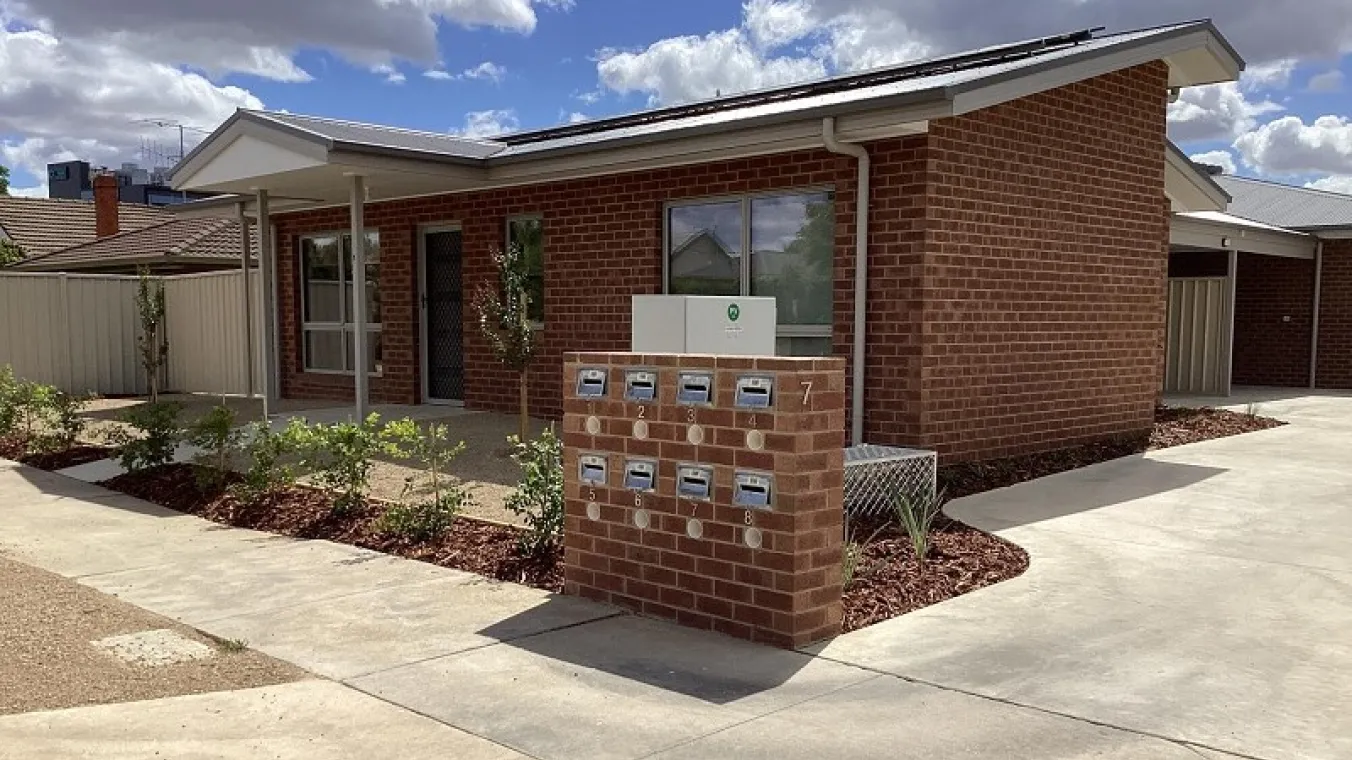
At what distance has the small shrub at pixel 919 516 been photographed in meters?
6.31

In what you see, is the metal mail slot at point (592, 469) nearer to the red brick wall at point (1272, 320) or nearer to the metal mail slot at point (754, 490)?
the metal mail slot at point (754, 490)

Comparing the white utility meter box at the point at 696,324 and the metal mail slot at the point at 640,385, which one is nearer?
the metal mail slot at the point at 640,385

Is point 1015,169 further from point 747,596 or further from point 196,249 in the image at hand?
point 196,249

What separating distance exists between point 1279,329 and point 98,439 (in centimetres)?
1894

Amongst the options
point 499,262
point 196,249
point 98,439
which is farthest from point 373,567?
point 196,249

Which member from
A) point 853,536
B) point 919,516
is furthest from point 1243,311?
point 853,536

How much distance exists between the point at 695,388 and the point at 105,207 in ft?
88.9

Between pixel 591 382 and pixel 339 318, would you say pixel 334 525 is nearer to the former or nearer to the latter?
pixel 591 382

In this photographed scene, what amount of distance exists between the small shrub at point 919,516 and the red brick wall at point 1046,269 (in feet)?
4.19

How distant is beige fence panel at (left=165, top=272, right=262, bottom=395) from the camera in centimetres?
1691

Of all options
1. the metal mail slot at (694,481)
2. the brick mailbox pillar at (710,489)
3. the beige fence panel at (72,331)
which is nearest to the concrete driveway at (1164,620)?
the brick mailbox pillar at (710,489)

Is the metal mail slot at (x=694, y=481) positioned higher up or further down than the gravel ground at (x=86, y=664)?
higher up

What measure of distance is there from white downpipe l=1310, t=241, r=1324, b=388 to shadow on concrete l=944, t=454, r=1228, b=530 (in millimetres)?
11308

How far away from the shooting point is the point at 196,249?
20.4 metres
